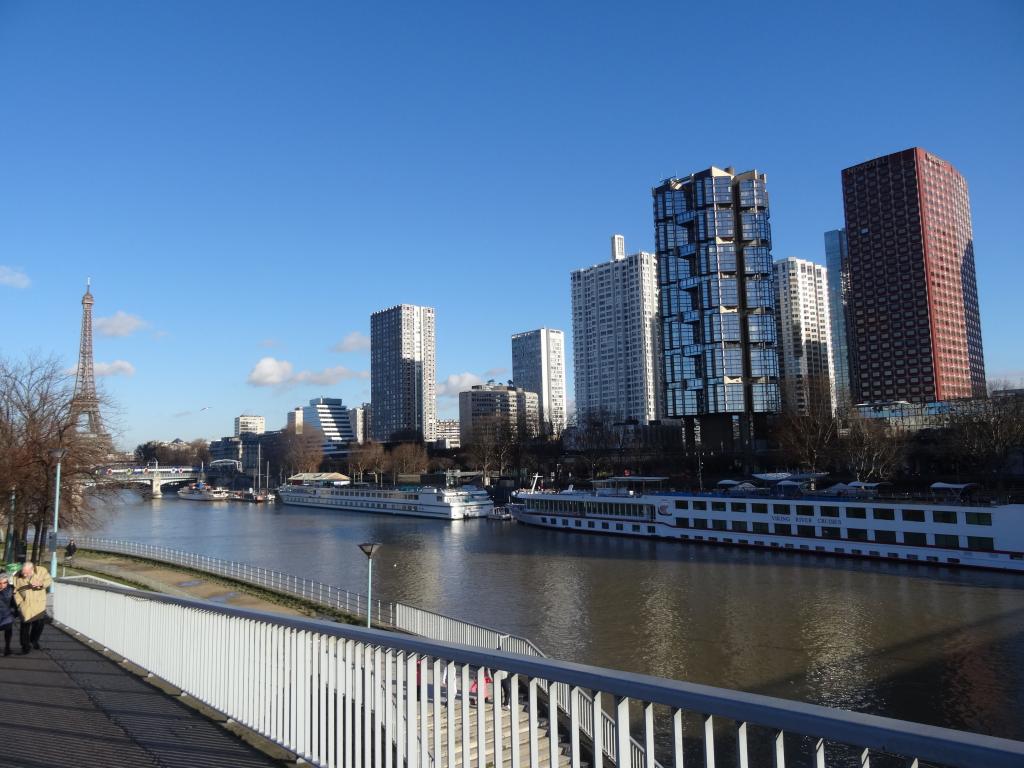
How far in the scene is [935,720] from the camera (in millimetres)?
18500

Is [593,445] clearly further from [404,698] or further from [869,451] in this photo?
[404,698]

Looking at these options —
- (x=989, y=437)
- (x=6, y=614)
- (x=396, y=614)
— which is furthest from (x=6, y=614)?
(x=989, y=437)

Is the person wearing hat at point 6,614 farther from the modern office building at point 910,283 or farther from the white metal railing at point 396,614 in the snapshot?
the modern office building at point 910,283

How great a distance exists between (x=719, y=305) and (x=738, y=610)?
6616 centimetres

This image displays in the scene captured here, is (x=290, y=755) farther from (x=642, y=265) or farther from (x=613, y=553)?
(x=642, y=265)

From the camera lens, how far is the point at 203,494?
138 metres

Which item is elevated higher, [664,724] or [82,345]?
[82,345]

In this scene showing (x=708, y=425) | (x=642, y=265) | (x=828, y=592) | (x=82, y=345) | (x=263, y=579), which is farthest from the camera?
(x=642, y=265)

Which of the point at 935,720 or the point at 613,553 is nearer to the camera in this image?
the point at 935,720

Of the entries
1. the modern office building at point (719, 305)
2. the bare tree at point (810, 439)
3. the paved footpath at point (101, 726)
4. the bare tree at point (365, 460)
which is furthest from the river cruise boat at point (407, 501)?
the paved footpath at point (101, 726)

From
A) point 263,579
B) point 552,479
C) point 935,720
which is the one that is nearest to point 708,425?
point 552,479

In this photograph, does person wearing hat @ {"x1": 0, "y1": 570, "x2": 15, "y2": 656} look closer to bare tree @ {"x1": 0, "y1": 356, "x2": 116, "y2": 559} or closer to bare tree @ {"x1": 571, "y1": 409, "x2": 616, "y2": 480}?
bare tree @ {"x1": 0, "y1": 356, "x2": 116, "y2": 559}

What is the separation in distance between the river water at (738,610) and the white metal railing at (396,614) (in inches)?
129

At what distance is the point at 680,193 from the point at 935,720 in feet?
292
